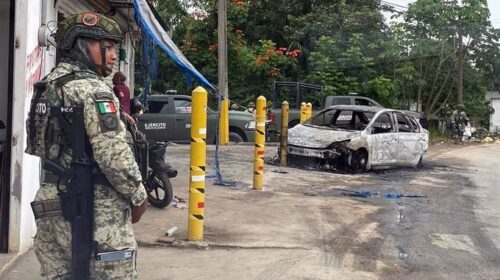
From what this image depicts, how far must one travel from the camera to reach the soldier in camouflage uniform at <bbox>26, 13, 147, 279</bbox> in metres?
2.91

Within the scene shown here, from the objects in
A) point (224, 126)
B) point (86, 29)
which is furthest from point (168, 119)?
point (86, 29)

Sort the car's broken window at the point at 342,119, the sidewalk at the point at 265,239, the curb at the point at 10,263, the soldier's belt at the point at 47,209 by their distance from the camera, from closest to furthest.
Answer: the soldier's belt at the point at 47,209 < the curb at the point at 10,263 < the sidewalk at the point at 265,239 < the car's broken window at the point at 342,119

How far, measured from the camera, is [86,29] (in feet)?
9.98

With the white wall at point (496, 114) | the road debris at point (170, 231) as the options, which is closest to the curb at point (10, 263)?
the road debris at point (170, 231)

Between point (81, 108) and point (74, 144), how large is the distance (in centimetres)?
18

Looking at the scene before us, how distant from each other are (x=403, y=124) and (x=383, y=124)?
100 cm

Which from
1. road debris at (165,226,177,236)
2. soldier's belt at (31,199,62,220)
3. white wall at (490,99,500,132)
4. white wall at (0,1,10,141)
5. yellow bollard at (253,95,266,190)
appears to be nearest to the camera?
soldier's belt at (31,199,62,220)

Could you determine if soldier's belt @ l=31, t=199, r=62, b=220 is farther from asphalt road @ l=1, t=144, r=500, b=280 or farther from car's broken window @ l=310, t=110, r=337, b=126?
car's broken window @ l=310, t=110, r=337, b=126

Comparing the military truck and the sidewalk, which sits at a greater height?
the military truck

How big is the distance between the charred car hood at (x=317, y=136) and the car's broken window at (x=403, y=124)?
196 cm

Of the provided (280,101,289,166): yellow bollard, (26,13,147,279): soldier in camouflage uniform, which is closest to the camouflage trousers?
(26,13,147,279): soldier in camouflage uniform

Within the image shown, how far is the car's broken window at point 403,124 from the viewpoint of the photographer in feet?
46.7

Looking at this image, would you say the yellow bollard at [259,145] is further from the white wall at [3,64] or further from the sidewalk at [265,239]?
the white wall at [3,64]

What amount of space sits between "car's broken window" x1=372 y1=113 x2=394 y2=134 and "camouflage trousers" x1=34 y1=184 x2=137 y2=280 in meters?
11.0
